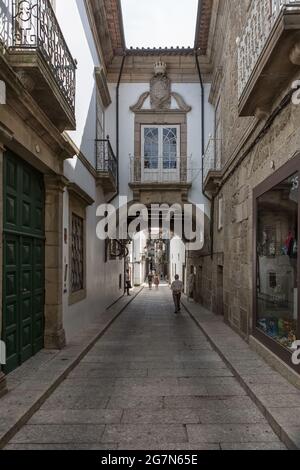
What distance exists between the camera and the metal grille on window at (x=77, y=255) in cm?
1002

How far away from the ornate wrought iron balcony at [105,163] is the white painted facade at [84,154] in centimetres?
29

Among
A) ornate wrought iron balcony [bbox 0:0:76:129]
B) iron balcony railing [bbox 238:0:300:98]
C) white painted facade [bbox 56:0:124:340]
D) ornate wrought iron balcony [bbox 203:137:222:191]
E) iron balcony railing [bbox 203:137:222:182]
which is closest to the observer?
ornate wrought iron balcony [bbox 0:0:76:129]

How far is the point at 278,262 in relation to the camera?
698 cm

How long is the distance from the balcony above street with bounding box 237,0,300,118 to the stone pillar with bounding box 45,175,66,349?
11.5 feet

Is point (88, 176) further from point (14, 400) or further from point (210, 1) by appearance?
point (14, 400)

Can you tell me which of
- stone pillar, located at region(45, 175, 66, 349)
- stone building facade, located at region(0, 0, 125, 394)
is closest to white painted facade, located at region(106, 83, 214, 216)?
stone building facade, located at region(0, 0, 125, 394)

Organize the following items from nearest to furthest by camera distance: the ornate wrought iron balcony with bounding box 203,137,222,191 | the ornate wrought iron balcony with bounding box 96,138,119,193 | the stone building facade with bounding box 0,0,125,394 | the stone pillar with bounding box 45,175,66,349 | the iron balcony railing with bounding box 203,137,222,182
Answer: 1. the stone building facade with bounding box 0,0,125,394
2. the stone pillar with bounding box 45,175,66,349
3. the ornate wrought iron balcony with bounding box 203,137,222,191
4. the ornate wrought iron balcony with bounding box 96,138,119,193
5. the iron balcony railing with bounding box 203,137,222,182

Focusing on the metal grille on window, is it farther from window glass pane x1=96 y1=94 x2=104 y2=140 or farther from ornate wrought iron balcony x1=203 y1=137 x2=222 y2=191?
ornate wrought iron balcony x1=203 y1=137 x2=222 y2=191

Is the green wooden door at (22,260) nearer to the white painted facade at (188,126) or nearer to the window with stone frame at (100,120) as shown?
the window with stone frame at (100,120)

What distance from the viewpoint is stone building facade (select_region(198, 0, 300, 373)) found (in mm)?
5770

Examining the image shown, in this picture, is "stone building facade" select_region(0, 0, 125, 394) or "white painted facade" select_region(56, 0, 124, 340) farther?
"white painted facade" select_region(56, 0, 124, 340)

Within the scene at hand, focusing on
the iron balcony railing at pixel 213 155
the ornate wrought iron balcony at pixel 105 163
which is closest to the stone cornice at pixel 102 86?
the ornate wrought iron balcony at pixel 105 163

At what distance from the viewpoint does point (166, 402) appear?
17.5ft
